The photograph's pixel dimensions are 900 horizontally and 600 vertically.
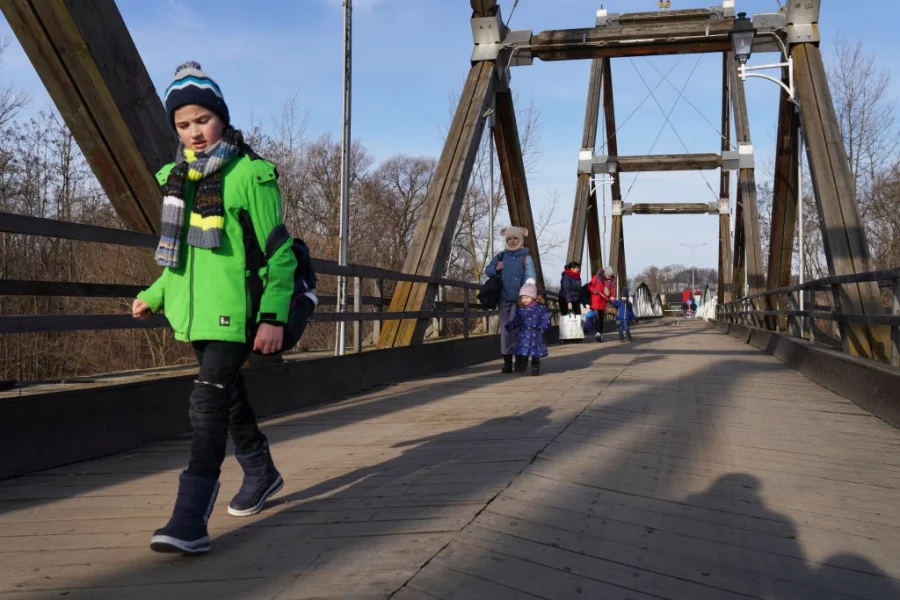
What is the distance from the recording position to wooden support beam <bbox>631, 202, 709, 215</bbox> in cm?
3922

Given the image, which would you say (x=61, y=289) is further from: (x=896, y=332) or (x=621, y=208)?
Result: (x=621, y=208)

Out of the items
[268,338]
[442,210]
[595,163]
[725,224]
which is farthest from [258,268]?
[725,224]

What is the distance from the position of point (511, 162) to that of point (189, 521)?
40.2 ft

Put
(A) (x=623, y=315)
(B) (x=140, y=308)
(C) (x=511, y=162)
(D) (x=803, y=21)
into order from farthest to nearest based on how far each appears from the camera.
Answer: (A) (x=623, y=315)
(C) (x=511, y=162)
(D) (x=803, y=21)
(B) (x=140, y=308)

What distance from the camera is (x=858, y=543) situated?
8.52ft

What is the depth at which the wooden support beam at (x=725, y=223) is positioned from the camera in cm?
3825

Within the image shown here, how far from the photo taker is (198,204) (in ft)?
8.27

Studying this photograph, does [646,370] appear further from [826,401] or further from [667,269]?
[667,269]

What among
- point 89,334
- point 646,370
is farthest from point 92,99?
point 89,334

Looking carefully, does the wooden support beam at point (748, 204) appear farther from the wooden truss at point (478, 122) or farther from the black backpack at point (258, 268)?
the black backpack at point (258, 268)

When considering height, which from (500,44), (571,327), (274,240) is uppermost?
(500,44)

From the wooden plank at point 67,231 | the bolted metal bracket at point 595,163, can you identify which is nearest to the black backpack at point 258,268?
the wooden plank at point 67,231

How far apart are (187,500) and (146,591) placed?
36 centimetres

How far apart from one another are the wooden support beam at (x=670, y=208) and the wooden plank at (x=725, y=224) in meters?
1.40
